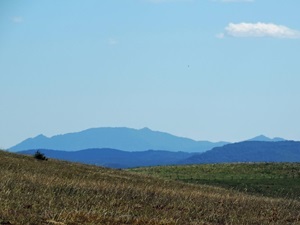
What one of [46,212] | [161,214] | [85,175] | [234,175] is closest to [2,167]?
[85,175]

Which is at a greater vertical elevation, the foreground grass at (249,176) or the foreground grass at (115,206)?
the foreground grass at (249,176)

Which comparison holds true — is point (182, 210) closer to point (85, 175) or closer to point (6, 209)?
point (6, 209)

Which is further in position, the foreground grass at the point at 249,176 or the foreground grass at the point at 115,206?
the foreground grass at the point at 249,176

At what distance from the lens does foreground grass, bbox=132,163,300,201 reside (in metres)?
51.7

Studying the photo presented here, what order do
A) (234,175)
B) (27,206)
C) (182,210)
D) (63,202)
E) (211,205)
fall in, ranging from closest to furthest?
(27,206), (63,202), (182,210), (211,205), (234,175)

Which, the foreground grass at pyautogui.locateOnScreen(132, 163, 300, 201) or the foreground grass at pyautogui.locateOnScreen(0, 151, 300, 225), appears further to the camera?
the foreground grass at pyautogui.locateOnScreen(132, 163, 300, 201)

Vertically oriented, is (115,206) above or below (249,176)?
below

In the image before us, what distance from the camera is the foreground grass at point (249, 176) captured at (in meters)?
51.7

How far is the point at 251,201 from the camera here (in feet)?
114

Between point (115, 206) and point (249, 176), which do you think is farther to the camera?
point (249, 176)

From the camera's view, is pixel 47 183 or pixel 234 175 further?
pixel 234 175

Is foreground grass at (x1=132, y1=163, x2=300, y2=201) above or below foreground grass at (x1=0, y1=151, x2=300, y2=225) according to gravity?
above

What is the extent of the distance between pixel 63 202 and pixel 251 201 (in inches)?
506

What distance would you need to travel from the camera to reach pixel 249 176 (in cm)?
6412
